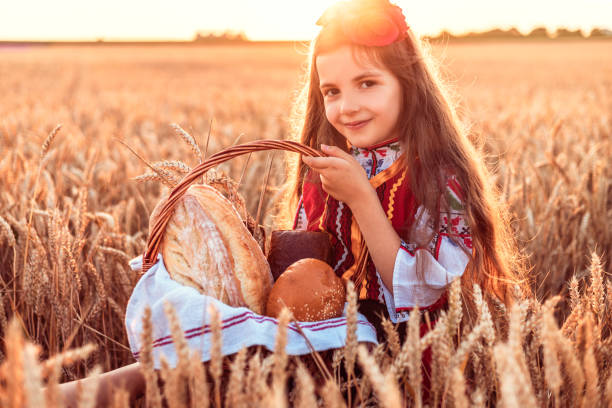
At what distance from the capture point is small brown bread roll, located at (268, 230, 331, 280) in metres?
1.69

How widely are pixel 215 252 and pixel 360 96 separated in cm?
68

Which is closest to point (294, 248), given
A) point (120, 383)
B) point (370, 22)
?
point (120, 383)

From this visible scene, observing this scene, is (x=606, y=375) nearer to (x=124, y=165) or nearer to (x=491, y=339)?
(x=491, y=339)

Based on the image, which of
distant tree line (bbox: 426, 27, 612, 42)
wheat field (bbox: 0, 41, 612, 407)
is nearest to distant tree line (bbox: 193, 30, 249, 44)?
distant tree line (bbox: 426, 27, 612, 42)

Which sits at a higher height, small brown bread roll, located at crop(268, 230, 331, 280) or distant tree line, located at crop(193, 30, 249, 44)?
distant tree line, located at crop(193, 30, 249, 44)

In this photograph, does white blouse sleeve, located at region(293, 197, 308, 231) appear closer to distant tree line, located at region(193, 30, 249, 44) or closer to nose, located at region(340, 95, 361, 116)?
nose, located at region(340, 95, 361, 116)

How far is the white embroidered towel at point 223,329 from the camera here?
1277 millimetres

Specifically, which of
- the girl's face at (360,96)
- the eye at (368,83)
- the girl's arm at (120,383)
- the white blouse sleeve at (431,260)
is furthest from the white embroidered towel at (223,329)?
the eye at (368,83)

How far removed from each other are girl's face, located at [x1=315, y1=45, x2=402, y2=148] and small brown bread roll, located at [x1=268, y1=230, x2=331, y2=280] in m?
0.36

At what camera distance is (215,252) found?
1.49 m

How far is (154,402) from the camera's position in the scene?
88cm

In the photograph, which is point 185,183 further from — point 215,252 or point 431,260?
point 431,260

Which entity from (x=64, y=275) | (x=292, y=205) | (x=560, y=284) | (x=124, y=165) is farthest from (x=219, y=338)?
(x=124, y=165)

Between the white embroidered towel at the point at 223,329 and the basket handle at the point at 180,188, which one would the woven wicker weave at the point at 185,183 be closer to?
the basket handle at the point at 180,188
